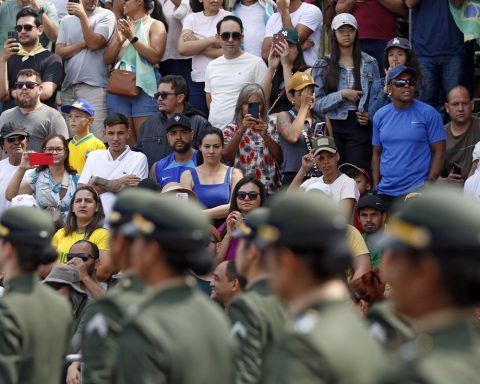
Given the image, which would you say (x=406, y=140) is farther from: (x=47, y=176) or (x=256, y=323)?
(x=256, y=323)

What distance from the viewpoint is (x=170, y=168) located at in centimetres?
1267

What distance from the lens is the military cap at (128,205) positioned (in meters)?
5.06

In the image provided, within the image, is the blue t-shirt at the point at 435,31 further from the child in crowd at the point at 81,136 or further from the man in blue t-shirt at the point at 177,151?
the child in crowd at the point at 81,136

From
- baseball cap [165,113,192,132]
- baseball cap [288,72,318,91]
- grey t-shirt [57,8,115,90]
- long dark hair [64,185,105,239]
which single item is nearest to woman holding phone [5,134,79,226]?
long dark hair [64,185,105,239]

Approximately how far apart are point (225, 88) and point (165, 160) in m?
1.31

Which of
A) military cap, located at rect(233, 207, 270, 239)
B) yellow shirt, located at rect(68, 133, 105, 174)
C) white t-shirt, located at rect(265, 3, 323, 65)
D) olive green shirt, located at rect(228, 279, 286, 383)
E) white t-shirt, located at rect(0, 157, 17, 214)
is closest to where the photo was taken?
olive green shirt, located at rect(228, 279, 286, 383)

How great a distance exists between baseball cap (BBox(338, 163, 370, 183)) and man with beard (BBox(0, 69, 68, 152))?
337cm

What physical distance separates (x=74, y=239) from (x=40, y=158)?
1726 millimetres

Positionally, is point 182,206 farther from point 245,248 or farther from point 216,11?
point 216,11

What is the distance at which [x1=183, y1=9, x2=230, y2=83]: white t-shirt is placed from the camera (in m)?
14.5

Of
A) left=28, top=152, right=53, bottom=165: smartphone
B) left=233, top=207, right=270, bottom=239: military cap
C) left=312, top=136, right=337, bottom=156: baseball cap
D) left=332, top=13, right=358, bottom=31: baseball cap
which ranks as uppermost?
left=332, top=13, right=358, bottom=31: baseball cap

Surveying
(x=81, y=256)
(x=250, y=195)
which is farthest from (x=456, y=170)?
(x=81, y=256)

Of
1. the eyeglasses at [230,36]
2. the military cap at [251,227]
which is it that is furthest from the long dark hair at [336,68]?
the military cap at [251,227]

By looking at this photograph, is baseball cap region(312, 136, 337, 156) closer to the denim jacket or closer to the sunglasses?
the denim jacket
